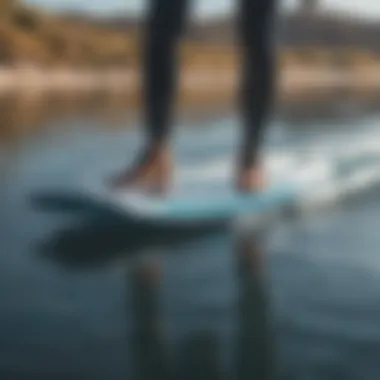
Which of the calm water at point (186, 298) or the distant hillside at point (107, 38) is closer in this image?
the calm water at point (186, 298)

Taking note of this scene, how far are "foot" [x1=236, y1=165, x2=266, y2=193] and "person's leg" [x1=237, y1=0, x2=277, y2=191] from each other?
87 mm

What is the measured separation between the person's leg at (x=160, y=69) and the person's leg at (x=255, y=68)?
97mm

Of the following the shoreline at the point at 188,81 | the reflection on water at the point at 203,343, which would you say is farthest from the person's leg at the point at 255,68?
the shoreline at the point at 188,81

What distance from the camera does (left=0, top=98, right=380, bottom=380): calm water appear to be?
1.08 meters

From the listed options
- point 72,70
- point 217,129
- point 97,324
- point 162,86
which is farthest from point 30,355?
point 72,70

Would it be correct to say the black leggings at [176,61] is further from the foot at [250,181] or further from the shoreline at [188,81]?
the shoreline at [188,81]

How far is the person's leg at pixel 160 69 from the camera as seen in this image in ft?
4.60

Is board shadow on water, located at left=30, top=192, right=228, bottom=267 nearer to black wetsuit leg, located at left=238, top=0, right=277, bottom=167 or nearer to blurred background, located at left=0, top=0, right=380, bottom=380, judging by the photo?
blurred background, located at left=0, top=0, right=380, bottom=380

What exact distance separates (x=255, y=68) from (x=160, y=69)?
5.8 inches

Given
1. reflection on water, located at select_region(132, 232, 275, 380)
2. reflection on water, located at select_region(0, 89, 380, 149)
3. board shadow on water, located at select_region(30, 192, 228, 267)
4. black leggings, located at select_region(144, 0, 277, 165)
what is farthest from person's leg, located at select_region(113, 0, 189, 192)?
reflection on water, located at select_region(0, 89, 380, 149)

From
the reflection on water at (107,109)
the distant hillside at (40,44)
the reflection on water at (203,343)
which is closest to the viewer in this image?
the reflection on water at (203,343)

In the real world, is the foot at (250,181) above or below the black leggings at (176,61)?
below

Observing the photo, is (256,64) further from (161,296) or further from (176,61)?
(161,296)

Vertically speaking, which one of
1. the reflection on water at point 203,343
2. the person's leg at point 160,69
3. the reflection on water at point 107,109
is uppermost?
the reflection on water at point 107,109
